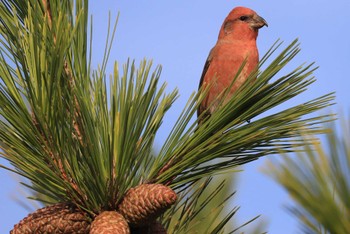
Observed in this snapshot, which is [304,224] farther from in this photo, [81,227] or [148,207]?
[81,227]

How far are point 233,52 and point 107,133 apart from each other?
3093 millimetres

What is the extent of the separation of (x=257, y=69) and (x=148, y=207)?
2.34 feet

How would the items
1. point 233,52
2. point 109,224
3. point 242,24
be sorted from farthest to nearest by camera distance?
point 242,24 < point 233,52 < point 109,224

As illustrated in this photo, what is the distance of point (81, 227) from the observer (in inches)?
92.5

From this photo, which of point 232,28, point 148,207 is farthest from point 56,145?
point 232,28

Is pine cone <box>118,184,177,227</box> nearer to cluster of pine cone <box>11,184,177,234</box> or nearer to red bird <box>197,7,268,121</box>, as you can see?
cluster of pine cone <box>11,184,177,234</box>

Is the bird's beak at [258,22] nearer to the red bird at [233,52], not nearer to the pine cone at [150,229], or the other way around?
the red bird at [233,52]

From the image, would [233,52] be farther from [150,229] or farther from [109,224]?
[109,224]

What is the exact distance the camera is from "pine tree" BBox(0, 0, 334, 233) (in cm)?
229

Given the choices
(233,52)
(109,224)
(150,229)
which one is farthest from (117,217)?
(233,52)

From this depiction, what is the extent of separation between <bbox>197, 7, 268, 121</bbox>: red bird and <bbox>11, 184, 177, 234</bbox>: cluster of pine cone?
2513 mm

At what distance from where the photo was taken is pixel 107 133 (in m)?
2.30

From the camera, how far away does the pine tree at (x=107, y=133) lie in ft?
7.52

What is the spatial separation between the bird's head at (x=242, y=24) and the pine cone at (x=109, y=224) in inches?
135
